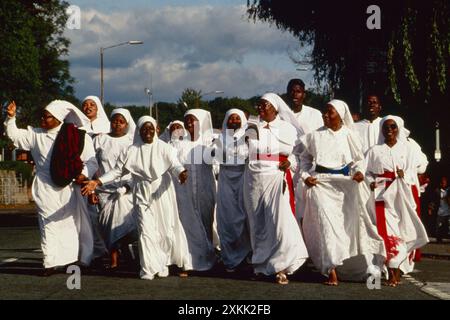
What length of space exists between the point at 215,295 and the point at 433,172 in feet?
46.4

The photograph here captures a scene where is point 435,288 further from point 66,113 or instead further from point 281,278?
point 66,113

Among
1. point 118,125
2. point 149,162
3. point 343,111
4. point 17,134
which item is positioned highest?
point 343,111

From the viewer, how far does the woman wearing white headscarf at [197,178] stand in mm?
13219

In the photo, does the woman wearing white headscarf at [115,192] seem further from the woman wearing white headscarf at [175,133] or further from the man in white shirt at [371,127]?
the man in white shirt at [371,127]

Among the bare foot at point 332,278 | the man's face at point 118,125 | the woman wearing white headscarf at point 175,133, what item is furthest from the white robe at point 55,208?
the bare foot at point 332,278

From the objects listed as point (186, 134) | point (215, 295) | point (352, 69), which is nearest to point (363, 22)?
point (352, 69)

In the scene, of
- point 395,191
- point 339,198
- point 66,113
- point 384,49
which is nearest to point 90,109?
point 66,113

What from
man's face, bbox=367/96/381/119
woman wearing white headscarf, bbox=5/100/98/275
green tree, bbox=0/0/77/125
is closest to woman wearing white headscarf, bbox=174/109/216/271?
woman wearing white headscarf, bbox=5/100/98/275

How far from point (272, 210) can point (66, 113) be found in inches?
117

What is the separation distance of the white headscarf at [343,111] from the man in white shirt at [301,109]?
1.94 metres

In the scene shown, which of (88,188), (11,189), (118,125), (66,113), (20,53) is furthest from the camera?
(11,189)

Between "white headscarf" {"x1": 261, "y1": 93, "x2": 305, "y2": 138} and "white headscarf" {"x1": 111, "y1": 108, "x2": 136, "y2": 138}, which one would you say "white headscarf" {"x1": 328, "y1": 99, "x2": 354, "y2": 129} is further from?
"white headscarf" {"x1": 111, "y1": 108, "x2": 136, "y2": 138}

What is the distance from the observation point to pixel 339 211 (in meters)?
11.8

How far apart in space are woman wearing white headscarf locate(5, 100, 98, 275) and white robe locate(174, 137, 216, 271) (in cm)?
128
